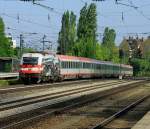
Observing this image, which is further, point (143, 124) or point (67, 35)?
point (67, 35)

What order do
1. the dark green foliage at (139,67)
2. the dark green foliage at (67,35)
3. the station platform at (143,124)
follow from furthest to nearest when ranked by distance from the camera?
the dark green foliage at (139,67), the dark green foliage at (67,35), the station platform at (143,124)

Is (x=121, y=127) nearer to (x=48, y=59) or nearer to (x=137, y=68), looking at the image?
(x=48, y=59)

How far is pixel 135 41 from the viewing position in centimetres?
19888

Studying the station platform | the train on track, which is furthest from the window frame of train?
the station platform

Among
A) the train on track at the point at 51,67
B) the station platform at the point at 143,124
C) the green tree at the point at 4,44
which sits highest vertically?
Answer: the green tree at the point at 4,44

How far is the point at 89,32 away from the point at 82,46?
2.95 meters

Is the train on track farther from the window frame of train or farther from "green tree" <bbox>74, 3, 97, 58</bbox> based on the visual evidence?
"green tree" <bbox>74, 3, 97, 58</bbox>

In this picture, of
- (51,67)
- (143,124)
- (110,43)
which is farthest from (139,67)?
(143,124)

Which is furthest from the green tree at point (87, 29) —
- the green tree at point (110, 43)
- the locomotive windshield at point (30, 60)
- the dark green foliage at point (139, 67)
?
the locomotive windshield at point (30, 60)

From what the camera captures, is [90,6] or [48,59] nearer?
[48,59]

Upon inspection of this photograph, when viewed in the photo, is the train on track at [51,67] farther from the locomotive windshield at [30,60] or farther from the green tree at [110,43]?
the green tree at [110,43]


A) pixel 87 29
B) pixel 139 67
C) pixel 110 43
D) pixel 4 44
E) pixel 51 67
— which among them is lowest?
pixel 139 67

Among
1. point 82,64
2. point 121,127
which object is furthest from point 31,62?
point 121,127

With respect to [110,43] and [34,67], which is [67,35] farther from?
[34,67]
